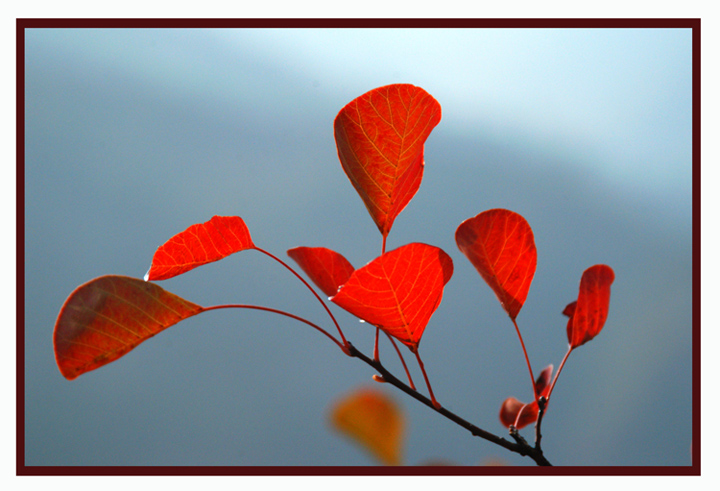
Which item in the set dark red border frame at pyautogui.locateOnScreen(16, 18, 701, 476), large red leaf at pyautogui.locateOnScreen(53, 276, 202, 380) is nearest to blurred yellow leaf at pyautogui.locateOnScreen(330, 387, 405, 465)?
dark red border frame at pyautogui.locateOnScreen(16, 18, 701, 476)

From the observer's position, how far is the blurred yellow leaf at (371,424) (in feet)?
1.07

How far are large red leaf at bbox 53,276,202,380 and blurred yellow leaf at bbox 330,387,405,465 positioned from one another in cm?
15

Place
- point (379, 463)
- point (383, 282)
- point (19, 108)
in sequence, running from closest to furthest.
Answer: point (383, 282), point (379, 463), point (19, 108)

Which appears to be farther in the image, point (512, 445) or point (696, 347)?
point (696, 347)

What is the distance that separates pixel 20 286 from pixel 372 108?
44 cm

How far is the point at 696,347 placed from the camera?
464 mm

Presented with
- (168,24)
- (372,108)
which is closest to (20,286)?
(168,24)

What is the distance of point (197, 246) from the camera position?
248mm

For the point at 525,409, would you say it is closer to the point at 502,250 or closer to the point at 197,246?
the point at 502,250

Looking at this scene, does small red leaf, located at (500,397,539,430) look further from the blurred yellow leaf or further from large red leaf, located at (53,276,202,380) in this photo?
large red leaf, located at (53,276,202,380)

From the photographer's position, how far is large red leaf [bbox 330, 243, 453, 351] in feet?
0.68

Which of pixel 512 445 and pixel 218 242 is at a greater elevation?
pixel 218 242

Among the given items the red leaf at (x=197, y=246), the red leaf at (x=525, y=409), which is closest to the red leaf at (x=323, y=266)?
the red leaf at (x=197, y=246)

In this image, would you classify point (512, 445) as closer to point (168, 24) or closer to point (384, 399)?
point (384, 399)
